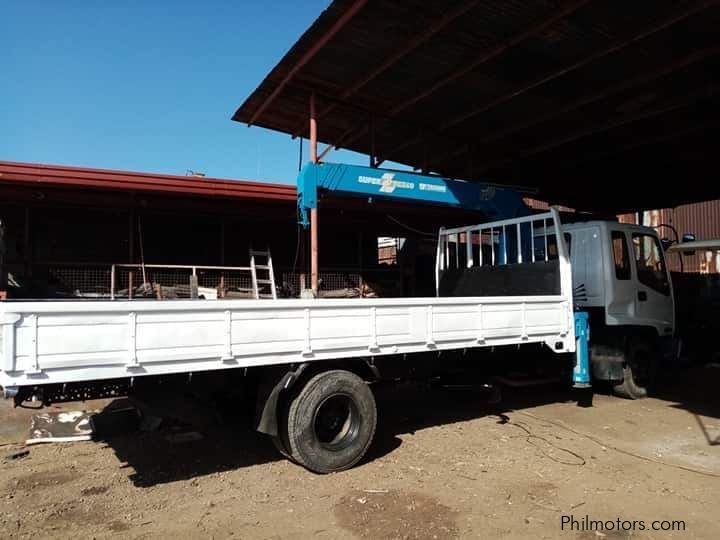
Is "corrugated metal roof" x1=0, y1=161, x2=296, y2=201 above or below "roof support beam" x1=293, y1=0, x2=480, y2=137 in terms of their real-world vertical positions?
below

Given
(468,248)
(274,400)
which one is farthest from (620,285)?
(274,400)

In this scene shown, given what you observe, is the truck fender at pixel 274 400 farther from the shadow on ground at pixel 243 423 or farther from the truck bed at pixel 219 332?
the shadow on ground at pixel 243 423

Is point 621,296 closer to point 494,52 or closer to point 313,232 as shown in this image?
point 494,52

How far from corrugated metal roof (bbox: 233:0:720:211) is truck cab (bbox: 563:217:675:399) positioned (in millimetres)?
2772

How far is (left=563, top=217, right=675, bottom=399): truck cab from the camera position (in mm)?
7258

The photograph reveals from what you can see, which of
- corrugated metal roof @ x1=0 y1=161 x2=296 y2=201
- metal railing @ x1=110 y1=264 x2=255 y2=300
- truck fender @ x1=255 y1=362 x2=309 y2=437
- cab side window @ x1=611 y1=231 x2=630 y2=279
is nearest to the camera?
truck fender @ x1=255 y1=362 x2=309 y2=437

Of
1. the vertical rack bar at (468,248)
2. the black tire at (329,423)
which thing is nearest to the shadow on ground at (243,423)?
the black tire at (329,423)

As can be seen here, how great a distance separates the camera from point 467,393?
809cm

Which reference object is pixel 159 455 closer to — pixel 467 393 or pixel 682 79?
pixel 467 393

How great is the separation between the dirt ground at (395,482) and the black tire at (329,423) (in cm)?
21

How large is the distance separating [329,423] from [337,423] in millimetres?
86

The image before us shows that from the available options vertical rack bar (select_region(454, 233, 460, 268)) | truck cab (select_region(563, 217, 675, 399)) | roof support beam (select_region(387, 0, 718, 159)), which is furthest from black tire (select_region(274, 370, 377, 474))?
roof support beam (select_region(387, 0, 718, 159))

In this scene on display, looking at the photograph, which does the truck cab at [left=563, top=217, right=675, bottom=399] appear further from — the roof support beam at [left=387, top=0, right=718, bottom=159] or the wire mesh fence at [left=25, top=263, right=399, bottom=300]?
the wire mesh fence at [left=25, top=263, right=399, bottom=300]

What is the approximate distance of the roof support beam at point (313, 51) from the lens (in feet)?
23.1
